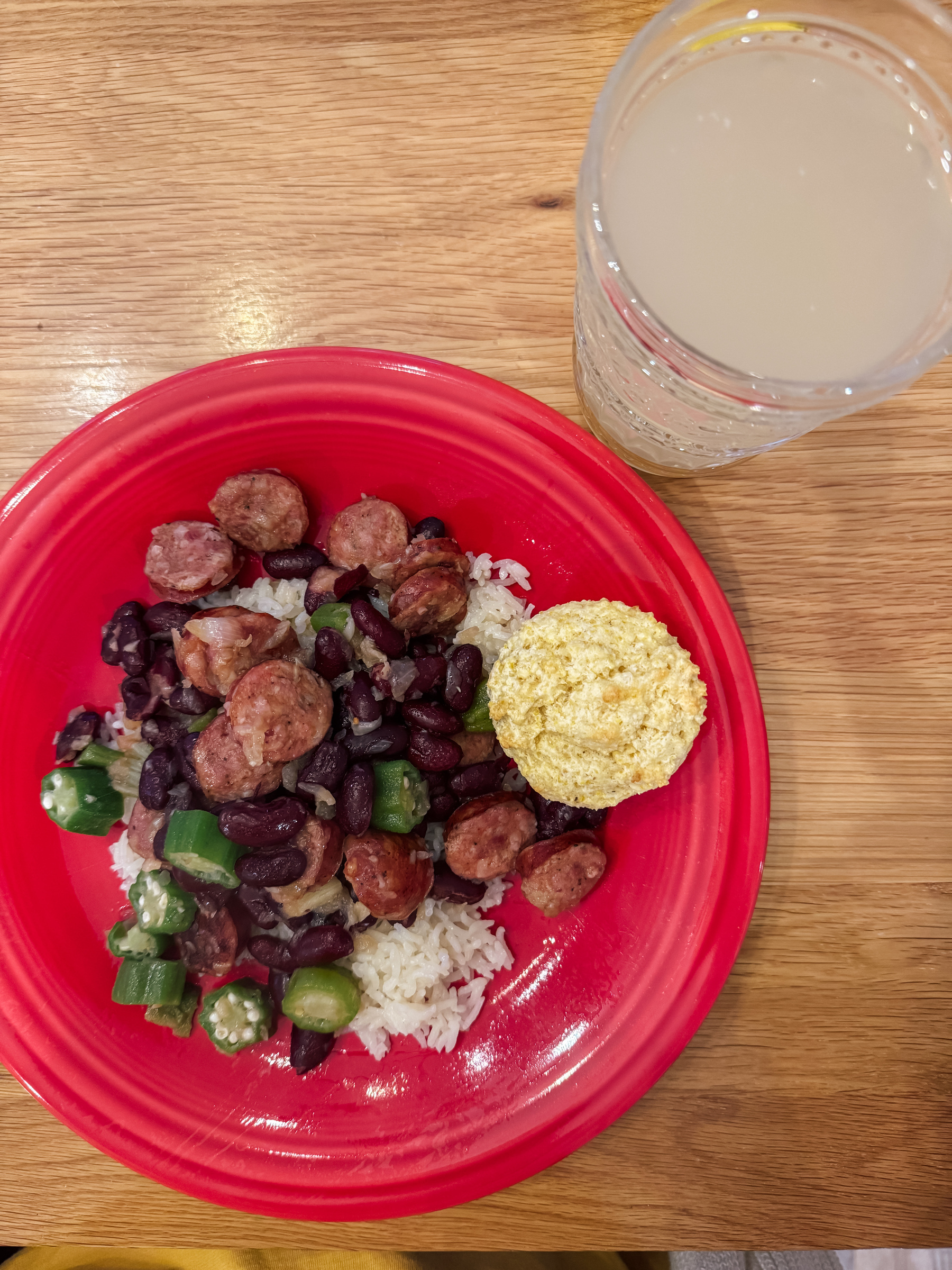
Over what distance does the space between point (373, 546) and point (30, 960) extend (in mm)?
1139

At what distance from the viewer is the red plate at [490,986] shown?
1.53 m

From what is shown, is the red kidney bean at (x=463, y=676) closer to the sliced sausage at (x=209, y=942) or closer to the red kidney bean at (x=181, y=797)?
the red kidney bean at (x=181, y=797)

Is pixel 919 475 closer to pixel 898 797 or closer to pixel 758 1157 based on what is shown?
pixel 898 797

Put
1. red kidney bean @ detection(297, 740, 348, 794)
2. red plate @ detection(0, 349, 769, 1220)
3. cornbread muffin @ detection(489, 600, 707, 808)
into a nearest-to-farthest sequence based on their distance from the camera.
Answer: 1. cornbread muffin @ detection(489, 600, 707, 808)
2. red plate @ detection(0, 349, 769, 1220)
3. red kidney bean @ detection(297, 740, 348, 794)

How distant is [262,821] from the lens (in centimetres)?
159

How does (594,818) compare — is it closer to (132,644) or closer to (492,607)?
(492,607)

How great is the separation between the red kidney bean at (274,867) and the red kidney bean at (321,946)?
124 mm

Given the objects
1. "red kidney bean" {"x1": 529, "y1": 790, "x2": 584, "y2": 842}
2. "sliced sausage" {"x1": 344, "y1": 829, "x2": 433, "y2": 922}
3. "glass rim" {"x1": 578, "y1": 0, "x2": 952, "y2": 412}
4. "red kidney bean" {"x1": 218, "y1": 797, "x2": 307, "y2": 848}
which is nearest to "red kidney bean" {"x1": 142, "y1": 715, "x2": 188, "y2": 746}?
"red kidney bean" {"x1": 218, "y1": 797, "x2": 307, "y2": 848}

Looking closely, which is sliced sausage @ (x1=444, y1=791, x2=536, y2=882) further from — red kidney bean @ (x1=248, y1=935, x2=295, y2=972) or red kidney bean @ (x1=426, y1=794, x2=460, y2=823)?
red kidney bean @ (x1=248, y1=935, x2=295, y2=972)

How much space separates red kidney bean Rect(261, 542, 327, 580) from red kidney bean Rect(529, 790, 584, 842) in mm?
726

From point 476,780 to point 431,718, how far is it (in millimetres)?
183

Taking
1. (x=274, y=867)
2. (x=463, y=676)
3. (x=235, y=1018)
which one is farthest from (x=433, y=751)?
(x=235, y=1018)

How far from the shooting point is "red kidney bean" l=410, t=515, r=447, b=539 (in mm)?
1697

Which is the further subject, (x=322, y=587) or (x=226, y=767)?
(x=322, y=587)
